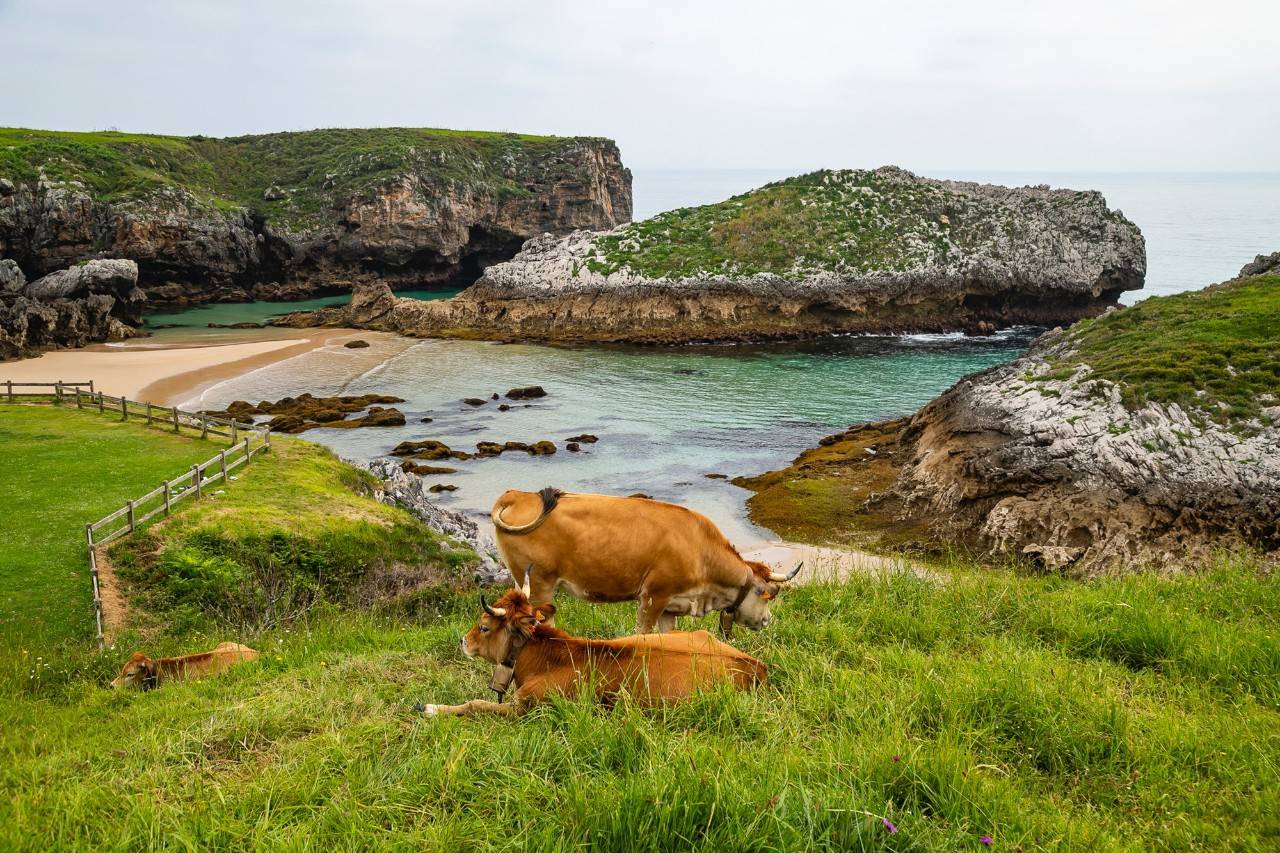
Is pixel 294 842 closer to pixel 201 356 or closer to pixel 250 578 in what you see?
pixel 250 578

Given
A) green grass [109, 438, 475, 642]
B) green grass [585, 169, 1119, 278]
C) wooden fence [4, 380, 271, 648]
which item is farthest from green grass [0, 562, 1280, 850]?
green grass [585, 169, 1119, 278]

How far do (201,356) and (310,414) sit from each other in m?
18.9

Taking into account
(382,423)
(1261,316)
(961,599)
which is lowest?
(382,423)

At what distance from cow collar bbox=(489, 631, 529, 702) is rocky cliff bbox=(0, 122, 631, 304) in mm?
81721

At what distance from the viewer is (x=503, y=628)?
294 inches

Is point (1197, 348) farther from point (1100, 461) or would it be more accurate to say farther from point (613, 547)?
point (613, 547)

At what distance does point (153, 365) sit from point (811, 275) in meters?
45.3

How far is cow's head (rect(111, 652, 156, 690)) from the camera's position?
10.1m

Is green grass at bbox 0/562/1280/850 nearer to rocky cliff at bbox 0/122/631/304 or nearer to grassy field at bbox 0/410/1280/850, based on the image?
grassy field at bbox 0/410/1280/850

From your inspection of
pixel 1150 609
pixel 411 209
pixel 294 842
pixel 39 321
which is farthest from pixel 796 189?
pixel 294 842

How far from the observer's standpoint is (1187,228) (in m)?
142

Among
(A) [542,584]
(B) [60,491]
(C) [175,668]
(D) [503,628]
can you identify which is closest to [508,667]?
(D) [503,628]

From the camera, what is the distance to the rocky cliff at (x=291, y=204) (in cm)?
7631

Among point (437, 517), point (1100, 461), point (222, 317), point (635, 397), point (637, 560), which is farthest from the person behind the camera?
point (222, 317)
